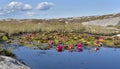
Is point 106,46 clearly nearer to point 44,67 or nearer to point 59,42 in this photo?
point 59,42

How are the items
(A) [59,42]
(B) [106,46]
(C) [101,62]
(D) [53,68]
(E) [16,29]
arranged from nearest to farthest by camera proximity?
(D) [53,68] < (C) [101,62] < (B) [106,46] < (A) [59,42] < (E) [16,29]

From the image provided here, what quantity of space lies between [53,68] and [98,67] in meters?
1.67

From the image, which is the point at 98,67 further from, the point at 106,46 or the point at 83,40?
the point at 83,40

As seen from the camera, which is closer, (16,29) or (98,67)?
(98,67)

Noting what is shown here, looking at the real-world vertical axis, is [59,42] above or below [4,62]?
below

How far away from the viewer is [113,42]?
20.4m

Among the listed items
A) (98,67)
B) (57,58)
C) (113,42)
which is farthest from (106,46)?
(98,67)

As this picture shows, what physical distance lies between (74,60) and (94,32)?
16.4 meters

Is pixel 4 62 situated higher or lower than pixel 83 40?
higher

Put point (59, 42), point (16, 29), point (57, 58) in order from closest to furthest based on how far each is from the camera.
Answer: point (57, 58)
point (59, 42)
point (16, 29)

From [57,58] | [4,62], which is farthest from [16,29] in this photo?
[4,62]

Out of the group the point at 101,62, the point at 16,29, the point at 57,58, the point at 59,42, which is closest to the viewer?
the point at 101,62

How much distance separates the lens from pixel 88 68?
11523mm

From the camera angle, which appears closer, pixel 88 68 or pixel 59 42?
pixel 88 68
